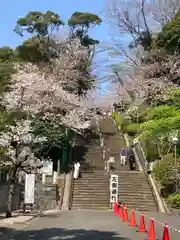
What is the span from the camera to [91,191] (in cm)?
2889

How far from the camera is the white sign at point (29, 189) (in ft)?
76.9

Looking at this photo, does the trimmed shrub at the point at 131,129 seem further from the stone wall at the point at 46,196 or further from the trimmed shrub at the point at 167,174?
the stone wall at the point at 46,196

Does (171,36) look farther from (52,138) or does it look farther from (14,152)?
(14,152)

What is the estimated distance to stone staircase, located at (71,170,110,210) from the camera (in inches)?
1070

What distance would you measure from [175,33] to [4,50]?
22123 mm

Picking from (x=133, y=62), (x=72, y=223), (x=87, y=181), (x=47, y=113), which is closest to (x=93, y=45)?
(x=133, y=62)

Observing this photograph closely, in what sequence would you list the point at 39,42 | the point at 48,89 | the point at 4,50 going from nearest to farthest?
the point at 48,89 < the point at 39,42 < the point at 4,50

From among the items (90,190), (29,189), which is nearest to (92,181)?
(90,190)

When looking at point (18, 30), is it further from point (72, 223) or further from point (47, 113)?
point (72, 223)

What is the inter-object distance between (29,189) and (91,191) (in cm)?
633

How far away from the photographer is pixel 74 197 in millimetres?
28094

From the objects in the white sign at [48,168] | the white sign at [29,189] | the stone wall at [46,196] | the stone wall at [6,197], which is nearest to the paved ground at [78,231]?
the stone wall at [6,197]

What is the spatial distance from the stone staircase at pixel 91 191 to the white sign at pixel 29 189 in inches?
157

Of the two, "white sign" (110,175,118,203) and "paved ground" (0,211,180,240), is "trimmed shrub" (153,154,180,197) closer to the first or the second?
"white sign" (110,175,118,203)
